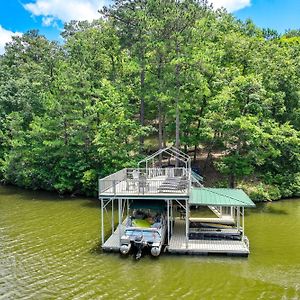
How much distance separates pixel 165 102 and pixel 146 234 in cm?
1481

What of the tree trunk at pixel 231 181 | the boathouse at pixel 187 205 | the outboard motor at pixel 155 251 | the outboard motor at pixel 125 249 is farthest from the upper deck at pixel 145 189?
the tree trunk at pixel 231 181

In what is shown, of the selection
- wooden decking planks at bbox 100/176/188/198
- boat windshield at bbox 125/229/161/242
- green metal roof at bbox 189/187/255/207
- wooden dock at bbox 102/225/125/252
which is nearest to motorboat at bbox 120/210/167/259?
boat windshield at bbox 125/229/161/242

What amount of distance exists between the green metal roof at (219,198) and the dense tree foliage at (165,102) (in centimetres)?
755

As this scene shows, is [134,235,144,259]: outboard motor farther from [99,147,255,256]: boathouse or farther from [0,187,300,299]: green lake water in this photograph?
[99,147,255,256]: boathouse

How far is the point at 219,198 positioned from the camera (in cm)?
1666

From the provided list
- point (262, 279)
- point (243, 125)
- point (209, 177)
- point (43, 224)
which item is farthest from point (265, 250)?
point (209, 177)

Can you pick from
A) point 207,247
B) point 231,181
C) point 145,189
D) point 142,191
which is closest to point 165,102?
point 231,181

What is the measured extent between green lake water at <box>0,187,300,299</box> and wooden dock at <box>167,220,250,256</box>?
0.28 metres

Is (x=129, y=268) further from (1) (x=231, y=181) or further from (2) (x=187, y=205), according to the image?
(1) (x=231, y=181)

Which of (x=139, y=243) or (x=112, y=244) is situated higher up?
(x=139, y=243)

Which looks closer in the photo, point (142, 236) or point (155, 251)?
point (155, 251)

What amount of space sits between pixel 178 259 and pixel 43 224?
9.04 meters

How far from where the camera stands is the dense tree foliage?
25.9 m

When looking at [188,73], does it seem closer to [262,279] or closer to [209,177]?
[209,177]
